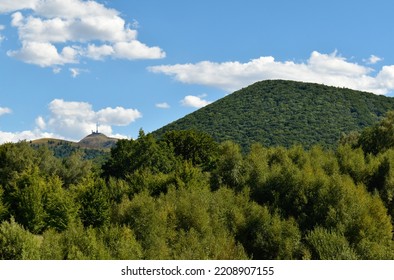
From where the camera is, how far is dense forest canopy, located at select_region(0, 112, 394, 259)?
145 ft

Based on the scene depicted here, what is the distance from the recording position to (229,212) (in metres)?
59.6

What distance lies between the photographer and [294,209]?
207 feet

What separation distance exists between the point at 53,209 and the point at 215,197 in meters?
21.3

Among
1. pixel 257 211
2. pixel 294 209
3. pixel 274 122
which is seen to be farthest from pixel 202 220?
pixel 274 122

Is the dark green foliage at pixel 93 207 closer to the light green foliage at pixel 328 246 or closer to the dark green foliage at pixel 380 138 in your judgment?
the light green foliage at pixel 328 246

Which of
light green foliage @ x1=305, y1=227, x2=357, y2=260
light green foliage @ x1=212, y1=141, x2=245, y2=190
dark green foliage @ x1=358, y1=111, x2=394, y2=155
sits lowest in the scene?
light green foliage @ x1=305, y1=227, x2=357, y2=260

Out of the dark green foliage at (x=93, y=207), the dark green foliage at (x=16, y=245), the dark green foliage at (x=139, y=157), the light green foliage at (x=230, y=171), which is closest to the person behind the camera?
the dark green foliage at (x=16, y=245)

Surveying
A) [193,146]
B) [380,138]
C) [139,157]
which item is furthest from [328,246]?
[193,146]

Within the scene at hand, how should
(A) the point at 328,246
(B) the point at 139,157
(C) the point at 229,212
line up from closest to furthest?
(A) the point at 328,246, (C) the point at 229,212, (B) the point at 139,157

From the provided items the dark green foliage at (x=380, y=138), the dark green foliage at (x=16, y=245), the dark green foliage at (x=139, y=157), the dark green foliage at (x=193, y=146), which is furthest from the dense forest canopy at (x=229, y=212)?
the dark green foliage at (x=193, y=146)

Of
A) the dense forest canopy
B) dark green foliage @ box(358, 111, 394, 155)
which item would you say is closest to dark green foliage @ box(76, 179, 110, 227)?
the dense forest canopy

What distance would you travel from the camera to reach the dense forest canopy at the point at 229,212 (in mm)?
44062

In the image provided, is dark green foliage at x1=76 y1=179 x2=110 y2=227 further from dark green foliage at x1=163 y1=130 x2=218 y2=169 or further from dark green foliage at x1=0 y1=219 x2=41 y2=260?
dark green foliage at x1=163 y1=130 x2=218 y2=169

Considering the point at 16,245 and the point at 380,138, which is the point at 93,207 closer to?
the point at 16,245
